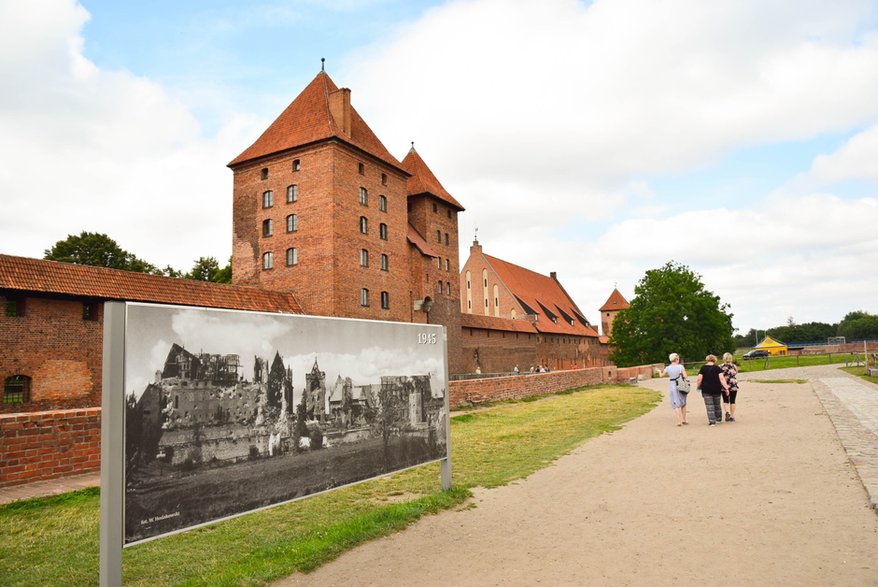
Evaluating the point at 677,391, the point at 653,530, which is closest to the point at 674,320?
the point at 677,391

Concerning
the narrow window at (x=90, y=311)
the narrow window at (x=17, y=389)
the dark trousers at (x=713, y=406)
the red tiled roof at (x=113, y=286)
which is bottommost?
the dark trousers at (x=713, y=406)

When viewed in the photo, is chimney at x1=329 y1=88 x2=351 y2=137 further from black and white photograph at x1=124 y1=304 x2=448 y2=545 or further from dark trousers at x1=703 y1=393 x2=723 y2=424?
black and white photograph at x1=124 y1=304 x2=448 y2=545

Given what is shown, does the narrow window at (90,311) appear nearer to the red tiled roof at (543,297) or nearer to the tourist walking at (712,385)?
the tourist walking at (712,385)

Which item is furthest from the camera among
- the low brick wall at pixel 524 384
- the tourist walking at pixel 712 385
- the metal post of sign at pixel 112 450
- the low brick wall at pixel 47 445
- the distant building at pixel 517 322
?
the distant building at pixel 517 322

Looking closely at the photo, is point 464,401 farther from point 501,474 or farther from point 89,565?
point 89,565

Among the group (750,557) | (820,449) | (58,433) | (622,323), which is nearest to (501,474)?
(750,557)

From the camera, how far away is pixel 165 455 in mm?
→ 4250

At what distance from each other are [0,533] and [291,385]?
3.84m

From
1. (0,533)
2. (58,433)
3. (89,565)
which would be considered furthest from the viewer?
(58,433)

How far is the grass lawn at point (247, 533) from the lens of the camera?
4902 millimetres

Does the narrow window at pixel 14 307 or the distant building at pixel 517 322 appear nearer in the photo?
the narrow window at pixel 14 307

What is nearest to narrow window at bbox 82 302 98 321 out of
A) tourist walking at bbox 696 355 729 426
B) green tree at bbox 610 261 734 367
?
tourist walking at bbox 696 355 729 426

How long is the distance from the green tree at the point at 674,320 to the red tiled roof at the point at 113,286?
39.1 m

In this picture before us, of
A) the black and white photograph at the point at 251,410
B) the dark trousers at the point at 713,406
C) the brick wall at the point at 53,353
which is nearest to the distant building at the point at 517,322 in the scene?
the brick wall at the point at 53,353
